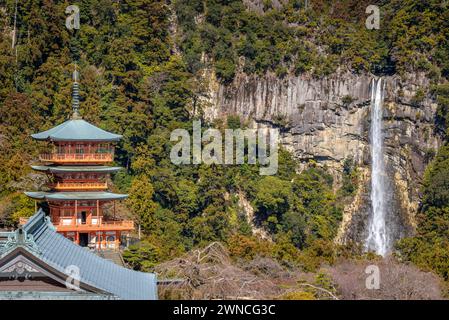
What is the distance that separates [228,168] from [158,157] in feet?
11.8

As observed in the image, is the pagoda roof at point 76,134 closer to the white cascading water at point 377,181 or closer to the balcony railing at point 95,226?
the balcony railing at point 95,226

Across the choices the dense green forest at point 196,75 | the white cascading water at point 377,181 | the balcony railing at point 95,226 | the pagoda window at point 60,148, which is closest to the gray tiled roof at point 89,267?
the balcony railing at point 95,226

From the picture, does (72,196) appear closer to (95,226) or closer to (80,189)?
(80,189)

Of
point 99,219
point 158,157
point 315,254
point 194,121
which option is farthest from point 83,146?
point 194,121

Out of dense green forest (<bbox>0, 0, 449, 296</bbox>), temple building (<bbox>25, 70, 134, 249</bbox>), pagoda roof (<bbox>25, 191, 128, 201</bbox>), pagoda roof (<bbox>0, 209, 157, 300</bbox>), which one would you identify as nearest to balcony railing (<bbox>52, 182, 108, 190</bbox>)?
temple building (<bbox>25, 70, 134, 249</bbox>)

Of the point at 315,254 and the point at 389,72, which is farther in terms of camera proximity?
the point at 389,72

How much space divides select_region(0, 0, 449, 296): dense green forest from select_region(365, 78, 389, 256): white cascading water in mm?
1127

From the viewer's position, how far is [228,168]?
49.8 meters

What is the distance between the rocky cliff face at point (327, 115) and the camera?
5231 cm

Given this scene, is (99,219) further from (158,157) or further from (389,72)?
(389,72)

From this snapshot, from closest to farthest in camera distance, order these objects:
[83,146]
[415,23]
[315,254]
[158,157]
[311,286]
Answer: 1. [311,286]
2. [315,254]
3. [83,146]
4. [158,157]
5. [415,23]

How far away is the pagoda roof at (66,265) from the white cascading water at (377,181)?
35567mm

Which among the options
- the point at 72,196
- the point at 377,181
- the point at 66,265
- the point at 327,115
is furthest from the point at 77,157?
the point at 377,181

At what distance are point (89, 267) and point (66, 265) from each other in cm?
76
